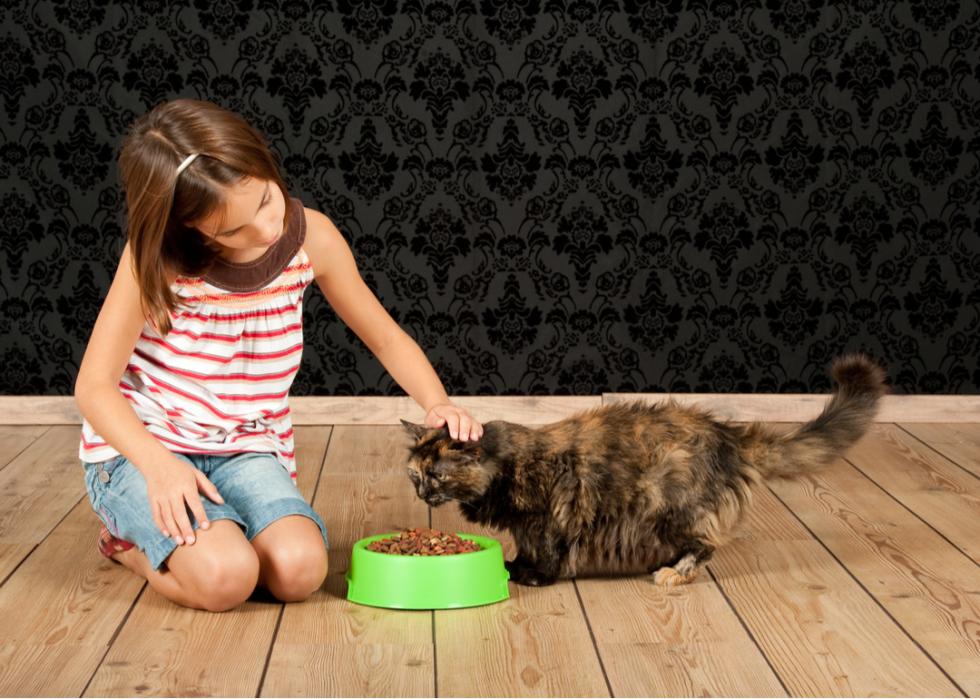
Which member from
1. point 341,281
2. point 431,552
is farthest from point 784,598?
point 341,281

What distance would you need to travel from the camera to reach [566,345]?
410cm

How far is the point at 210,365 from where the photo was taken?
7.69 ft

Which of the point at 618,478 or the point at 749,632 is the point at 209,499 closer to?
the point at 618,478

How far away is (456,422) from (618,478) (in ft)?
1.09

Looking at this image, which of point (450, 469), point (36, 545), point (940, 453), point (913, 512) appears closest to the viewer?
point (450, 469)

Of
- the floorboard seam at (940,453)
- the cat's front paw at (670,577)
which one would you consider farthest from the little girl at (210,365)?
the floorboard seam at (940,453)

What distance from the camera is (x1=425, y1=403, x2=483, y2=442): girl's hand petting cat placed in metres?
2.23

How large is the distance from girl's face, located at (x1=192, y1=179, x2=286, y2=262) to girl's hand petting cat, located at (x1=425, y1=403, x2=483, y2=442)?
1.50ft

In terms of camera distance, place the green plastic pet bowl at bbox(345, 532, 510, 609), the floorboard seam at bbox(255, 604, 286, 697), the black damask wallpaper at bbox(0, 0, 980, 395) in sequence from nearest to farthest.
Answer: the floorboard seam at bbox(255, 604, 286, 697), the green plastic pet bowl at bbox(345, 532, 510, 609), the black damask wallpaper at bbox(0, 0, 980, 395)

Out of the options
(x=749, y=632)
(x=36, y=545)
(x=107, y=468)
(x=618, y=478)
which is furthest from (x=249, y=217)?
(x=749, y=632)

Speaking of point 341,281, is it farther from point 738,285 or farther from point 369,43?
point 738,285

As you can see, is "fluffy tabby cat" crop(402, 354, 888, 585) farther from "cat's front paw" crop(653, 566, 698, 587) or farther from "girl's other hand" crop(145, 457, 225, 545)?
"girl's other hand" crop(145, 457, 225, 545)

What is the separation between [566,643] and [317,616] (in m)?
0.46

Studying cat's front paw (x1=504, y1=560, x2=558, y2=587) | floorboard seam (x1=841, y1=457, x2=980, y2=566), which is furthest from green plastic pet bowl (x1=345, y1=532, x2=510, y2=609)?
floorboard seam (x1=841, y1=457, x2=980, y2=566)
